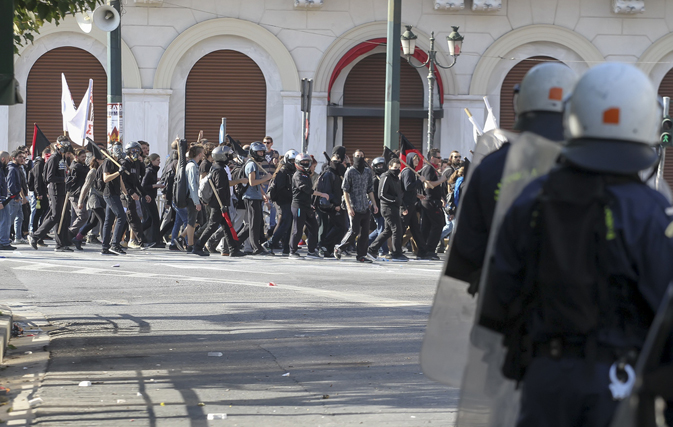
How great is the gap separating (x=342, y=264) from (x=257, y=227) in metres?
1.85

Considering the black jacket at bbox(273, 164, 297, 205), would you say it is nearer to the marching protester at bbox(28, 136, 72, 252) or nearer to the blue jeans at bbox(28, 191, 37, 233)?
the marching protester at bbox(28, 136, 72, 252)

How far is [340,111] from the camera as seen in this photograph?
24.8 m

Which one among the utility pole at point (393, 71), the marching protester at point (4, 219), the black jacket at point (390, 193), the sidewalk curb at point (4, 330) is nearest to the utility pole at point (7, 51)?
the sidewalk curb at point (4, 330)

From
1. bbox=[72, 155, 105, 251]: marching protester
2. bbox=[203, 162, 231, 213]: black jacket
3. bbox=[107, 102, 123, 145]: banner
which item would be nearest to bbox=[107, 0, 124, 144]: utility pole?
bbox=[107, 102, 123, 145]: banner

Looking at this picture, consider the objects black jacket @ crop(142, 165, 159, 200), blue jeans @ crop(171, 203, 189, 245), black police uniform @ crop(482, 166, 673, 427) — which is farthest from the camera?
black jacket @ crop(142, 165, 159, 200)

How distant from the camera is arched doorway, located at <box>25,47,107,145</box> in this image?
983 inches

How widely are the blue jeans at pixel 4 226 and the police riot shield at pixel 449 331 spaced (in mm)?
13105

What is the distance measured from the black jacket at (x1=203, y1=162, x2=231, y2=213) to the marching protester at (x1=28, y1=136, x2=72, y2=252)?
107 inches

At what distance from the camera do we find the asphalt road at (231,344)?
19.2 ft

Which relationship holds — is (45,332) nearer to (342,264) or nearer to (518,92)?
(518,92)

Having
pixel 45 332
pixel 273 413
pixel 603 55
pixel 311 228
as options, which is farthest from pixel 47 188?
pixel 603 55

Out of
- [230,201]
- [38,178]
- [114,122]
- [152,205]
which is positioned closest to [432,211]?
[230,201]

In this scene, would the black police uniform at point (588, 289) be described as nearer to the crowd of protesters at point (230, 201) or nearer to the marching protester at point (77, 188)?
the crowd of protesters at point (230, 201)

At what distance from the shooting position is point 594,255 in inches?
105
